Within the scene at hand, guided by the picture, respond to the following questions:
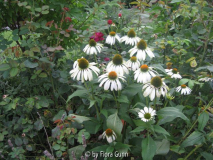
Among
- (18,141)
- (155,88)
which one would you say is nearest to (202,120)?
(155,88)

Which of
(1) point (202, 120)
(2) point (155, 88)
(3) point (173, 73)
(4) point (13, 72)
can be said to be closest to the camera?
(2) point (155, 88)

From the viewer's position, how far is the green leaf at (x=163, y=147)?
1.32 metres

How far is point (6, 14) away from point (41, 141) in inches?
44.4

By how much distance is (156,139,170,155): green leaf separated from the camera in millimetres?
1320

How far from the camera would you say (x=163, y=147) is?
1352 mm

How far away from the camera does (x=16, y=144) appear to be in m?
1.54

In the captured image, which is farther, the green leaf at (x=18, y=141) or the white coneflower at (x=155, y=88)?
the green leaf at (x=18, y=141)

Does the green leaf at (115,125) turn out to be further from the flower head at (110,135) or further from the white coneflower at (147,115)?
the white coneflower at (147,115)

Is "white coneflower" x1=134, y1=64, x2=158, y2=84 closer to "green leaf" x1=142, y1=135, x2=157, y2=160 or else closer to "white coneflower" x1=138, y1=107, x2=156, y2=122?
"white coneflower" x1=138, y1=107, x2=156, y2=122

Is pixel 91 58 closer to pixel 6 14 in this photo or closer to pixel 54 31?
pixel 54 31

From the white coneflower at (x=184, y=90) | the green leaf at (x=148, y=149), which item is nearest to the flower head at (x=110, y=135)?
the green leaf at (x=148, y=149)

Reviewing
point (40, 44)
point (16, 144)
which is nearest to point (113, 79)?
point (40, 44)

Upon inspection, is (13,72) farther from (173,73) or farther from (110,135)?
(173,73)

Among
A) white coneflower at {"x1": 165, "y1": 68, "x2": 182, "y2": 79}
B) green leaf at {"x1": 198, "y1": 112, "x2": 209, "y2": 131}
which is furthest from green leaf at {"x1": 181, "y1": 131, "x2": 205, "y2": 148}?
white coneflower at {"x1": 165, "y1": 68, "x2": 182, "y2": 79}
